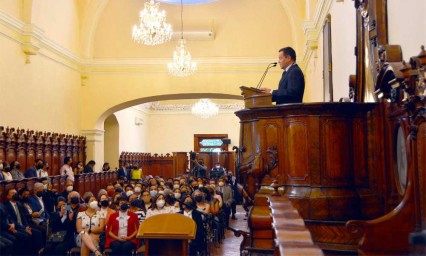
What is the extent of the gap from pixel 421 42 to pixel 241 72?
1291 cm

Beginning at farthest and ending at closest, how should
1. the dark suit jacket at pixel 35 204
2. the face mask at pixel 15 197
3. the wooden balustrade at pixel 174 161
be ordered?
the wooden balustrade at pixel 174 161
the dark suit jacket at pixel 35 204
the face mask at pixel 15 197

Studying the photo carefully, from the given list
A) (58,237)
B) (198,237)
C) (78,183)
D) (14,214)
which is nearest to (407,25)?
(198,237)

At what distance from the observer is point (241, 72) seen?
1673 cm

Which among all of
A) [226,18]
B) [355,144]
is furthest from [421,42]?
[226,18]

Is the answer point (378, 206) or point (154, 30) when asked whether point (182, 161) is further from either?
point (378, 206)

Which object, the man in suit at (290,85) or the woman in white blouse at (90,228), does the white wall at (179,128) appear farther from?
the man in suit at (290,85)

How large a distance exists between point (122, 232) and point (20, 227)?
77.5 inches

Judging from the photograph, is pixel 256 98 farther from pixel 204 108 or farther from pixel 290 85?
pixel 204 108

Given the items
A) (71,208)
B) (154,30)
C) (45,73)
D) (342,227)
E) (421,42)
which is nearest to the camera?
(421,42)

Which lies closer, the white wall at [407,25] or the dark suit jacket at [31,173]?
the white wall at [407,25]

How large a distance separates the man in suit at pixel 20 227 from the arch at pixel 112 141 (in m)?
12.6

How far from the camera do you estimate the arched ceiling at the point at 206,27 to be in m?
16.6

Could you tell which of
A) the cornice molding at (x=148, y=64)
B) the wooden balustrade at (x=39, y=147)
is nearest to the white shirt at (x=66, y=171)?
the wooden balustrade at (x=39, y=147)

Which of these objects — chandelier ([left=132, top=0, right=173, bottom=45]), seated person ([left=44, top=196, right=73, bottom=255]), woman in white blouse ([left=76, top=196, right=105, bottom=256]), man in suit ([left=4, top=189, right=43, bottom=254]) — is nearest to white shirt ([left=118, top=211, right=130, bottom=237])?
woman in white blouse ([left=76, top=196, right=105, bottom=256])
